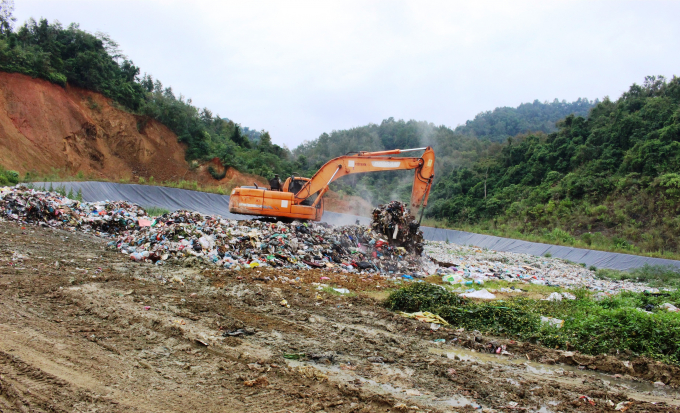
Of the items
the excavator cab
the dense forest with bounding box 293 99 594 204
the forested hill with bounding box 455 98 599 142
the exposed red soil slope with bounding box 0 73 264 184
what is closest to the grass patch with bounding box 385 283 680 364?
the excavator cab

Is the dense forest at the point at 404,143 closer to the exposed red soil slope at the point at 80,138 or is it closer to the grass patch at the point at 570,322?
the exposed red soil slope at the point at 80,138

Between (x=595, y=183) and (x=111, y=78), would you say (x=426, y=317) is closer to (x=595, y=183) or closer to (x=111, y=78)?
(x=595, y=183)

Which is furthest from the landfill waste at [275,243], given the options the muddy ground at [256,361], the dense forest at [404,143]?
the dense forest at [404,143]

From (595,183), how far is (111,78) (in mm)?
31505

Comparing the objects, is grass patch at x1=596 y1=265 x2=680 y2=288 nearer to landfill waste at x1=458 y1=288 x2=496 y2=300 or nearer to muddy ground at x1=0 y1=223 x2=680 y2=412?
landfill waste at x1=458 y1=288 x2=496 y2=300

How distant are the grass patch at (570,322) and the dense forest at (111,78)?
2738 cm

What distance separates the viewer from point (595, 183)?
78.0ft

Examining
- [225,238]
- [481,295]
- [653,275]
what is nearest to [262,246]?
[225,238]

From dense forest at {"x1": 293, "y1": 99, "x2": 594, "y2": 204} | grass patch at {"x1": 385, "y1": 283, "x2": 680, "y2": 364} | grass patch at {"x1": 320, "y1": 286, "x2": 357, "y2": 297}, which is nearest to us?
grass patch at {"x1": 385, "y1": 283, "x2": 680, "y2": 364}

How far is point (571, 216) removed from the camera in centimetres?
2334

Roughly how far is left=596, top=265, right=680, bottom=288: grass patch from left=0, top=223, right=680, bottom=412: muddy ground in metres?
9.14

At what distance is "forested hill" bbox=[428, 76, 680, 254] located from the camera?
20.2 m

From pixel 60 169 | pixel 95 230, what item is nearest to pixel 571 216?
pixel 95 230

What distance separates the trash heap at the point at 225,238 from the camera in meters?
8.36
